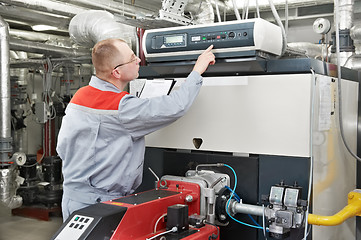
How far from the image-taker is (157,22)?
1884 millimetres

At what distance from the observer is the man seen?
156 centimetres

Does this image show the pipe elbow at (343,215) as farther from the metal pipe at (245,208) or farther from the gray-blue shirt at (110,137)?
the gray-blue shirt at (110,137)

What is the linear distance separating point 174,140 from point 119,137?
1.23 feet

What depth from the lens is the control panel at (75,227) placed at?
1229mm

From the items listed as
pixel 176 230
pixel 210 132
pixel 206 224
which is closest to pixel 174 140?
pixel 210 132

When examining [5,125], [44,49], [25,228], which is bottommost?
[25,228]

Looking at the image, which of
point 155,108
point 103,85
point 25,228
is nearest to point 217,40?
point 155,108

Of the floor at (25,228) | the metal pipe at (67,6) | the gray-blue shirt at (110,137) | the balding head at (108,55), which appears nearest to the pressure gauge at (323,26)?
the gray-blue shirt at (110,137)

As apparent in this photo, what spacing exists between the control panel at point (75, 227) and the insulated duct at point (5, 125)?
3315mm

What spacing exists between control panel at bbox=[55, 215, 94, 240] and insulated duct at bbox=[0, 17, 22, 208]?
3.32 m

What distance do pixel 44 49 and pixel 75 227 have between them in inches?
185

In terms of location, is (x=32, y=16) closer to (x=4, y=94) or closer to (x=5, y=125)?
(x=4, y=94)

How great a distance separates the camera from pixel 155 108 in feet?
5.06

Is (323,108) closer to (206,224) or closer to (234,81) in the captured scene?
(234,81)
